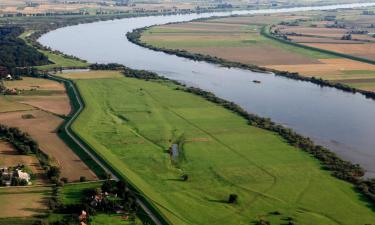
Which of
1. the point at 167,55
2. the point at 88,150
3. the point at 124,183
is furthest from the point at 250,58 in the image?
the point at 124,183

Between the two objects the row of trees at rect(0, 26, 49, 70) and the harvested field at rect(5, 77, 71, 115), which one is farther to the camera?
the row of trees at rect(0, 26, 49, 70)

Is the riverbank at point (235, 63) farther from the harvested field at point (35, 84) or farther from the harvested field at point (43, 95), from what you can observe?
the harvested field at point (43, 95)

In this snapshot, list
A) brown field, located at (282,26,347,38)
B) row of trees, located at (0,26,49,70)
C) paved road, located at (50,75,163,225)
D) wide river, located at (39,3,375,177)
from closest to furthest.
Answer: paved road, located at (50,75,163,225) < wide river, located at (39,3,375,177) < row of trees, located at (0,26,49,70) < brown field, located at (282,26,347,38)

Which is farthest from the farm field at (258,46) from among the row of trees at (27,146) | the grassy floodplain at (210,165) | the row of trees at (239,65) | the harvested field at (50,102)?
the row of trees at (27,146)

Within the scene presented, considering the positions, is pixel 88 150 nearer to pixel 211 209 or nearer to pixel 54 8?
pixel 211 209

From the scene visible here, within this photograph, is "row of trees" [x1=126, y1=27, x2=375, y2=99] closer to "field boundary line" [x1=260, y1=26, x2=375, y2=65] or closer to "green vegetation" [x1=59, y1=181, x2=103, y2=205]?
"field boundary line" [x1=260, y1=26, x2=375, y2=65]

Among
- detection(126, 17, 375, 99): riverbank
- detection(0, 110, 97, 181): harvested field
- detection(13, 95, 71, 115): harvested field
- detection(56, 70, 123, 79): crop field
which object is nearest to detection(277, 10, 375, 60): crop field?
detection(126, 17, 375, 99): riverbank

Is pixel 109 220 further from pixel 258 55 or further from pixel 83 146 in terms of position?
pixel 258 55
